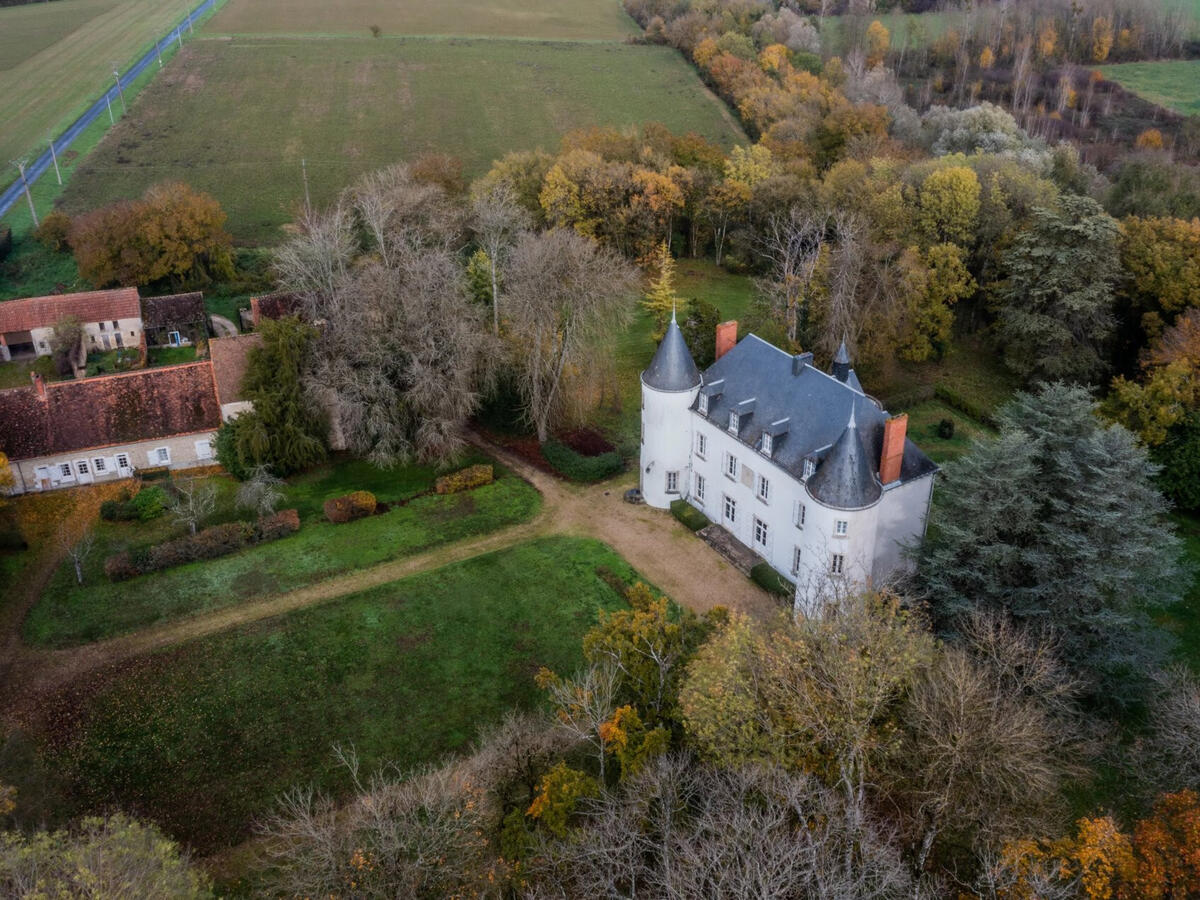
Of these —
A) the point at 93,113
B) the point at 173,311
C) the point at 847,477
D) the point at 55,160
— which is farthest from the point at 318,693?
the point at 93,113

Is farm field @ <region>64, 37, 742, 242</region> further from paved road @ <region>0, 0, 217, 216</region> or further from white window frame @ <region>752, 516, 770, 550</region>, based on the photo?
white window frame @ <region>752, 516, 770, 550</region>

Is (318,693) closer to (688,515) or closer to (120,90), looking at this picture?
(688,515)

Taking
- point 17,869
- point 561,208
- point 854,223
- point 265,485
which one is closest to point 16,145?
point 561,208

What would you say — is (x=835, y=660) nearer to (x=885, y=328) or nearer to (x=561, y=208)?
(x=885, y=328)

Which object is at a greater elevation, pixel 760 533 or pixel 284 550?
pixel 760 533

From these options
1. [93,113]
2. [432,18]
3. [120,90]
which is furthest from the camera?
[432,18]

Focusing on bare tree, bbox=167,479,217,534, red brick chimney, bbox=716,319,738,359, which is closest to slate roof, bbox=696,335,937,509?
red brick chimney, bbox=716,319,738,359

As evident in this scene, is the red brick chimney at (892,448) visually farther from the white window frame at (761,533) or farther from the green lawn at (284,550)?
the green lawn at (284,550)

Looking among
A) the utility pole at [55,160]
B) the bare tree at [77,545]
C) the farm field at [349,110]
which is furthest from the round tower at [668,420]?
the utility pole at [55,160]
